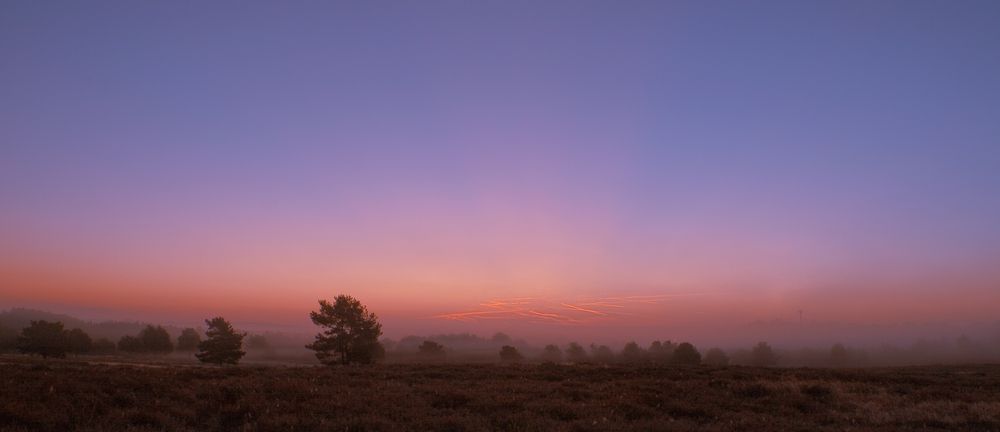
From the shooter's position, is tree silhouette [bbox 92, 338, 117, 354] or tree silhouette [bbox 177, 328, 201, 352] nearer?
tree silhouette [bbox 92, 338, 117, 354]

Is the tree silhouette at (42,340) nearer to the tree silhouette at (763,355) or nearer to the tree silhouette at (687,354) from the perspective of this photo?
the tree silhouette at (687,354)

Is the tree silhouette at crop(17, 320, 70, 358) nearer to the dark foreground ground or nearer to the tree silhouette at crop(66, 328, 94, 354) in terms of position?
the tree silhouette at crop(66, 328, 94, 354)

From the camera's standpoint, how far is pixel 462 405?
53.3 ft

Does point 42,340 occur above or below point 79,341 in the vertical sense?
above

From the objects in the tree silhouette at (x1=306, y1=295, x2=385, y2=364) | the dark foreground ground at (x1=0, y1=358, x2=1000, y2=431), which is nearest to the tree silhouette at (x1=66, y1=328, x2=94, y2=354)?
the tree silhouette at (x1=306, y1=295, x2=385, y2=364)

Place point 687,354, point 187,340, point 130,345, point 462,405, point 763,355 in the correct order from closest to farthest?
point 462,405
point 130,345
point 687,354
point 187,340
point 763,355

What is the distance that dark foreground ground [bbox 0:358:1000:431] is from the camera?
12.7 meters

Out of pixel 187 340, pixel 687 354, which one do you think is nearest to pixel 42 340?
pixel 187 340

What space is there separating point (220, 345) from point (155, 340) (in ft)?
102

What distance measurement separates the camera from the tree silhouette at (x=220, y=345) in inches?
2082

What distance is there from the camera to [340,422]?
1266cm

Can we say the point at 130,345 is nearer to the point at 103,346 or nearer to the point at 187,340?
the point at 103,346

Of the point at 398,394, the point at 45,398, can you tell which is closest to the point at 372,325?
the point at 398,394

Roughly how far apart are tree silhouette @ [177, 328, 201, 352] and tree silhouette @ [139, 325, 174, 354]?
10319 millimetres
